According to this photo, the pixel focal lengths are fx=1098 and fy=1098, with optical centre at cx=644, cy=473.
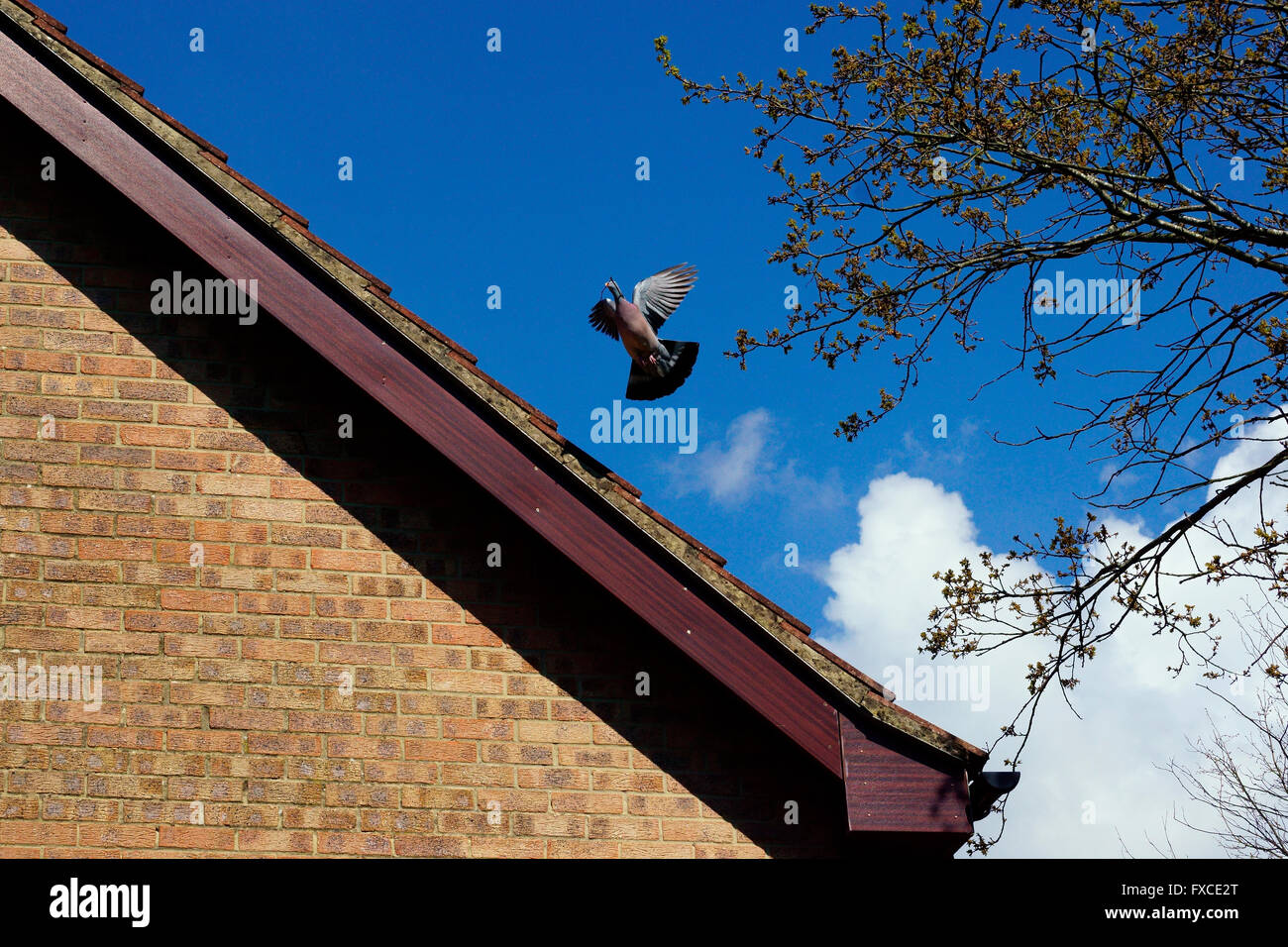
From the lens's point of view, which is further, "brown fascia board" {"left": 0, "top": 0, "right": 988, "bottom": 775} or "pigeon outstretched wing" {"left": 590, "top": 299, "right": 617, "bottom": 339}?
"pigeon outstretched wing" {"left": 590, "top": 299, "right": 617, "bottom": 339}

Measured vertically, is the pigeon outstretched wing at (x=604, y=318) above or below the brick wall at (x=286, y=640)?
above

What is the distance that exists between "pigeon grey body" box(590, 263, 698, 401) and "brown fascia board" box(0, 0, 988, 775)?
634 millimetres

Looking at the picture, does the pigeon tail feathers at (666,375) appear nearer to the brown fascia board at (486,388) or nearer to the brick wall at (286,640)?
the brown fascia board at (486,388)

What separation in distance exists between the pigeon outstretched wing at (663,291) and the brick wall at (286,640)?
1152 mm

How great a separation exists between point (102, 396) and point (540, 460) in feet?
6.25

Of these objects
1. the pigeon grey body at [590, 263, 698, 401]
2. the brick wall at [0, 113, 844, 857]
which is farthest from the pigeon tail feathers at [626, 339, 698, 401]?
the brick wall at [0, 113, 844, 857]

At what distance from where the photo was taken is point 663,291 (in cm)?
504

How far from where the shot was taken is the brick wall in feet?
13.9

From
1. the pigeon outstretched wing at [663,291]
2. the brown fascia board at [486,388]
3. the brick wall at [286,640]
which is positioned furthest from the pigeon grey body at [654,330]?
the brick wall at [286,640]

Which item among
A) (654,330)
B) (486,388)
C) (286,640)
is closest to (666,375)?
(654,330)

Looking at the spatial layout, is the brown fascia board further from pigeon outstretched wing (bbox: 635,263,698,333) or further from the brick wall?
pigeon outstretched wing (bbox: 635,263,698,333)

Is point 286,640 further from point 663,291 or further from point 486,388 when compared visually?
point 663,291

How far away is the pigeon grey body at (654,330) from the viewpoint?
495 cm
